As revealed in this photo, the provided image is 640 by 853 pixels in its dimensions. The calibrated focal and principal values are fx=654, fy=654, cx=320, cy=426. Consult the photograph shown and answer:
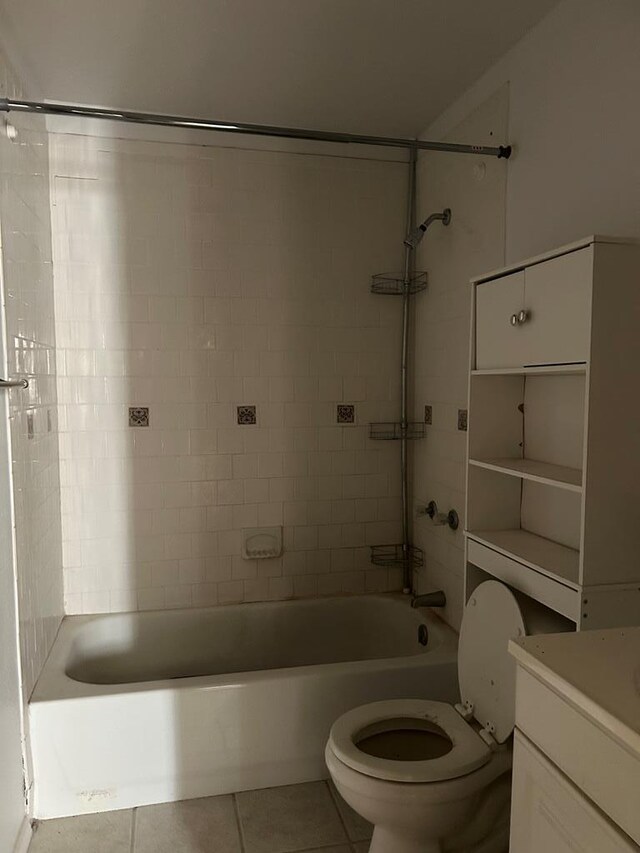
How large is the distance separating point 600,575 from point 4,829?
169 centimetres

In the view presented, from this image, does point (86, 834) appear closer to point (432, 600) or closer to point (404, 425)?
point (432, 600)

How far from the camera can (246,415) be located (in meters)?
2.92

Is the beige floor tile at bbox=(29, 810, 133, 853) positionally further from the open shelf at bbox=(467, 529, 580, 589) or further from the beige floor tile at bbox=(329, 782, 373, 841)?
the open shelf at bbox=(467, 529, 580, 589)

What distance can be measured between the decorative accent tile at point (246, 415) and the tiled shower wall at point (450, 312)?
758 millimetres

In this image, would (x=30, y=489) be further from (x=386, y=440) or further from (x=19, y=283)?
(x=386, y=440)

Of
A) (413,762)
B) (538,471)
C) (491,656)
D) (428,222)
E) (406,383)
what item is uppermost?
(428,222)

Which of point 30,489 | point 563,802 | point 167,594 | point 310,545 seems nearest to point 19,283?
point 30,489

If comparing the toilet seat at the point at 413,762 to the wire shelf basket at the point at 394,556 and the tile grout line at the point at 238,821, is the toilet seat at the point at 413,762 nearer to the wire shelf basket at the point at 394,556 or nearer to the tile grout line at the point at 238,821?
the tile grout line at the point at 238,821

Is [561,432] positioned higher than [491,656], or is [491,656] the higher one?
[561,432]

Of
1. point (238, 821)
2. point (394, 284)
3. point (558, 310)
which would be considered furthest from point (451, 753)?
point (394, 284)

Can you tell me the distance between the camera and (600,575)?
4.94 feet

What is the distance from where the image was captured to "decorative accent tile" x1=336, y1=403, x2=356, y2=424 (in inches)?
119

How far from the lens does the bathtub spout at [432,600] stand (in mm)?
2699

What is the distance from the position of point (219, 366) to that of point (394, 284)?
0.89 meters
